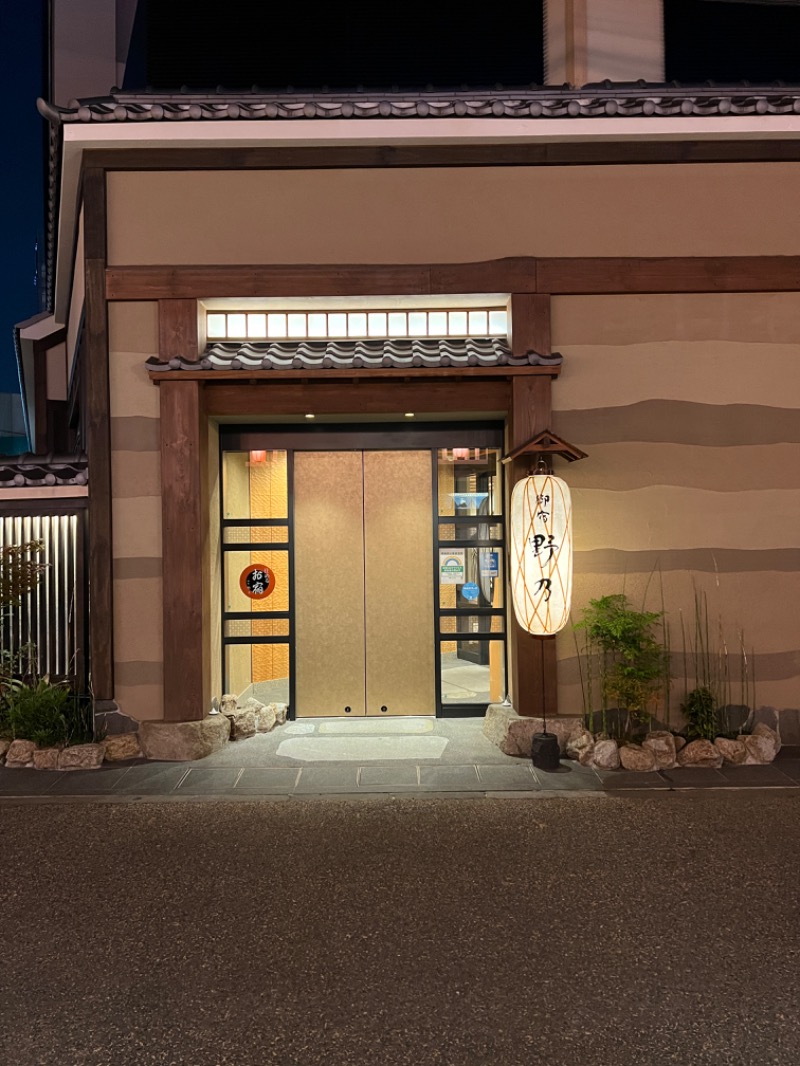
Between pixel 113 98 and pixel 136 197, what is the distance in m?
1.00

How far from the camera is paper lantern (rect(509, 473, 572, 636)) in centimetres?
762

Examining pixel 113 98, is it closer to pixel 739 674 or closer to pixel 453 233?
pixel 453 233

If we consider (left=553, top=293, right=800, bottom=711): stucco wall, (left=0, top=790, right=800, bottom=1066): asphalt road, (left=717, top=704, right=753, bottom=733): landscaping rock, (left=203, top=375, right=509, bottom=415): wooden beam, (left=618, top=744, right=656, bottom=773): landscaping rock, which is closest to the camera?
(left=0, top=790, right=800, bottom=1066): asphalt road

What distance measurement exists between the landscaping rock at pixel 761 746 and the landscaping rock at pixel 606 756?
1412 mm

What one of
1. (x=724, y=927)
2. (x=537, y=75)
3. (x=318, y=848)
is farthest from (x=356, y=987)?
(x=537, y=75)

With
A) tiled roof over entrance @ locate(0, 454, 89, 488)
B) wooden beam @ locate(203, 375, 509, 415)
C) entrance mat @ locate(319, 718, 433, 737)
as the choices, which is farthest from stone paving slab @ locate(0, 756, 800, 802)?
wooden beam @ locate(203, 375, 509, 415)

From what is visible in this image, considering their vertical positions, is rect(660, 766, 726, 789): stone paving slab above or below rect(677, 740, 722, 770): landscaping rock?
below

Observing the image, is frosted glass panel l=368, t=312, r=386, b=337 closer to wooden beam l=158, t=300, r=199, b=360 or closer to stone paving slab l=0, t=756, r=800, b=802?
wooden beam l=158, t=300, r=199, b=360

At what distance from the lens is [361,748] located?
27.3ft

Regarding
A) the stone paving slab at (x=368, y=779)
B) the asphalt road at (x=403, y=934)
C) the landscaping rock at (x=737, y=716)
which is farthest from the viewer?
the landscaping rock at (x=737, y=716)

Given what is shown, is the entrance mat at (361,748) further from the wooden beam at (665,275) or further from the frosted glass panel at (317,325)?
the wooden beam at (665,275)

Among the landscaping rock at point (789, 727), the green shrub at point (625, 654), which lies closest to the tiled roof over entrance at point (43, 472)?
the green shrub at point (625, 654)

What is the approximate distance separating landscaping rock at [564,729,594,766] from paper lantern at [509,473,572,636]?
4.00 ft

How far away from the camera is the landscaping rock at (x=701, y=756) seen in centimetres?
766
